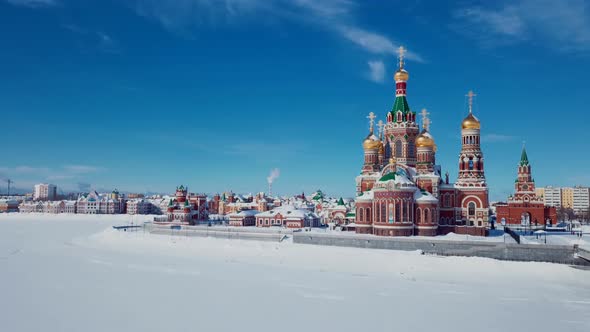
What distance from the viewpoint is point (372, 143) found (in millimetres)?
40875

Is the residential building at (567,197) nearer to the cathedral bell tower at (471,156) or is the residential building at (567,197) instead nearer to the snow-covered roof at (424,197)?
the cathedral bell tower at (471,156)

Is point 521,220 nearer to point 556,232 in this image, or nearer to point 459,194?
point 556,232

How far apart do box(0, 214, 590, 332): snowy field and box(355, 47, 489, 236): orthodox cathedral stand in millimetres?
5167

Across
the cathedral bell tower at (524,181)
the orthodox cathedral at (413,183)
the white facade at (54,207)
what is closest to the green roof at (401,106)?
the orthodox cathedral at (413,183)

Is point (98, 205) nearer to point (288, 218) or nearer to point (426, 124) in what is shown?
point (288, 218)

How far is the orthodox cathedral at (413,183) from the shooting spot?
109 ft

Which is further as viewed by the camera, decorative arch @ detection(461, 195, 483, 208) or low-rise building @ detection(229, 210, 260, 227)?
low-rise building @ detection(229, 210, 260, 227)

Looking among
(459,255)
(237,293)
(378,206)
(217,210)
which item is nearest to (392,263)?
(459,255)

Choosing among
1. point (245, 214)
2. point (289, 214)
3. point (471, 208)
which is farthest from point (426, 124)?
point (245, 214)

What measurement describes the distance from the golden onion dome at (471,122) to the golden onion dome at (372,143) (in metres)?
7.76

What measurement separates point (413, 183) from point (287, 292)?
19.1 m

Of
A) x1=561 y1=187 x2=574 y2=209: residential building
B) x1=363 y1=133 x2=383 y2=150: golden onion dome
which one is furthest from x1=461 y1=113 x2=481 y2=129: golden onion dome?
x1=561 y1=187 x2=574 y2=209: residential building

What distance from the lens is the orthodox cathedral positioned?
33.2 metres

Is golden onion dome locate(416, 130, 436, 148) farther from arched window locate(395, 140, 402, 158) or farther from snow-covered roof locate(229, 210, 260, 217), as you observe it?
snow-covered roof locate(229, 210, 260, 217)
